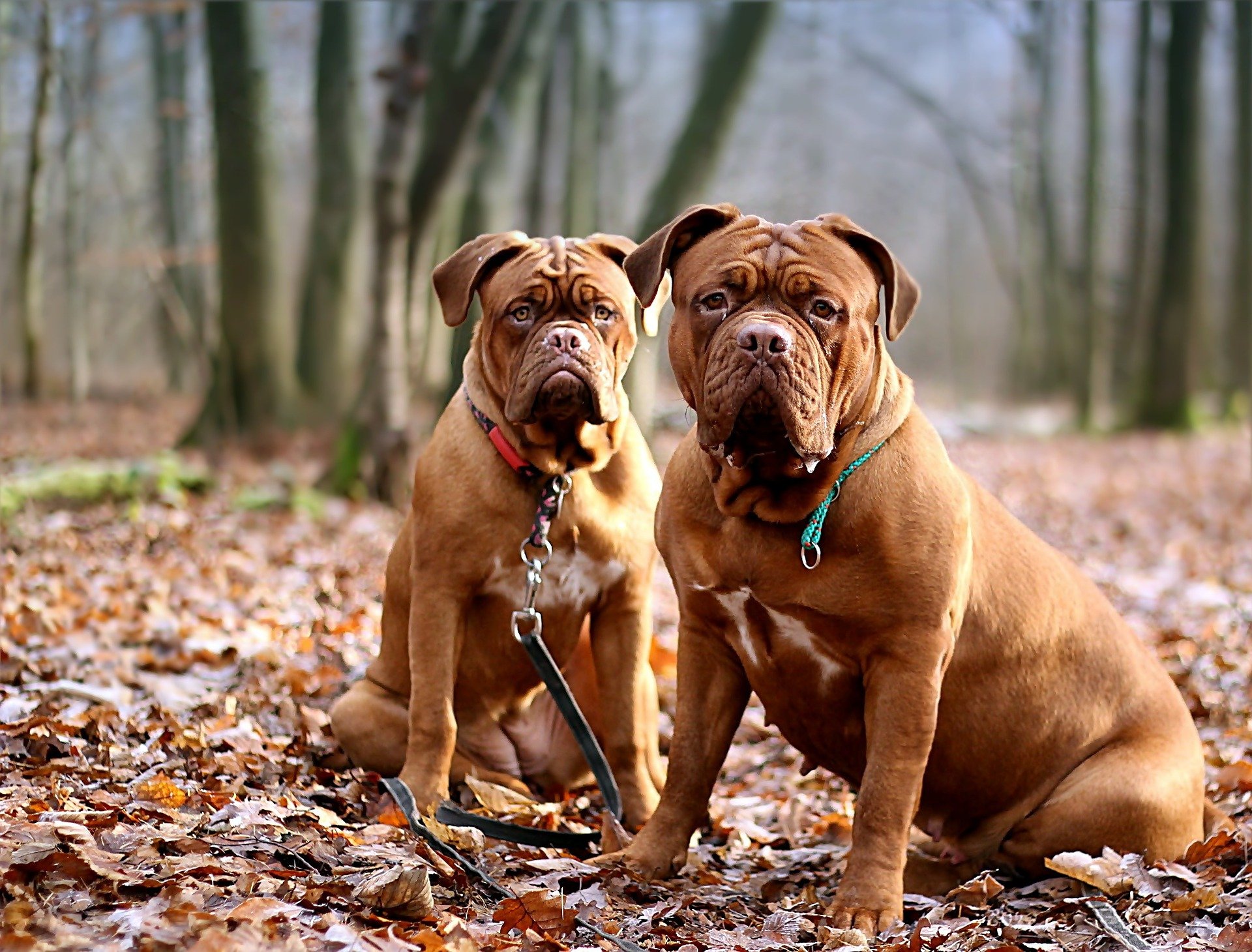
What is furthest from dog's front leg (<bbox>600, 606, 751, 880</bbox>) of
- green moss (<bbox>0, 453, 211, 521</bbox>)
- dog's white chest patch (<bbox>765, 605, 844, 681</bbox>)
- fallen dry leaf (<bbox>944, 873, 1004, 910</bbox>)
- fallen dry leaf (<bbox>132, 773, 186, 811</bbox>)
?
green moss (<bbox>0, 453, 211, 521</bbox>)

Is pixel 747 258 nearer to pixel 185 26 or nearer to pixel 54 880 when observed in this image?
pixel 54 880

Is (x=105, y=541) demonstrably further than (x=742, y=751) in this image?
Yes

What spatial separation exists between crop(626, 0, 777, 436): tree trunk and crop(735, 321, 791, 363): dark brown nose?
704cm

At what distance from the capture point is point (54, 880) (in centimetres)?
277

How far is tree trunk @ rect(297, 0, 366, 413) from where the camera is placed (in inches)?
546

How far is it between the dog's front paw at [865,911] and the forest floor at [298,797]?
0.21ft

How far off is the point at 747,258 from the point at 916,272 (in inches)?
1807

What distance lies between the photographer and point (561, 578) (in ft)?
14.0

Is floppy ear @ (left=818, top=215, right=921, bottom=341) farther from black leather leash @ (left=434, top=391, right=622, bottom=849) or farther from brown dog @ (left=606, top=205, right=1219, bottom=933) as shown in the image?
black leather leash @ (left=434, top=391, right=622, bottom=849)

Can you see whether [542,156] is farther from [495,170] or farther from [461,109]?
[461,109]

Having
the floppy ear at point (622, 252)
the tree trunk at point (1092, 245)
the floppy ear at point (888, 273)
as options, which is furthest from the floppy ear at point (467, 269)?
the tree trunk at point (1092, 245)

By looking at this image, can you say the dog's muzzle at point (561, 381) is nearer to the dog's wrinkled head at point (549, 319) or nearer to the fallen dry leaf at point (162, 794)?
the dog's wrinkled head at point (549, 319)

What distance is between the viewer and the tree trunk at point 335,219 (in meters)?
13.9

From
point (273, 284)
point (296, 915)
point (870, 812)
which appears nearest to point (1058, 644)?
point (870, 812)
